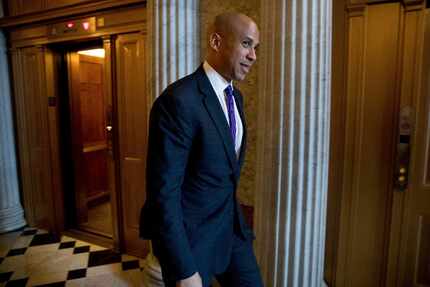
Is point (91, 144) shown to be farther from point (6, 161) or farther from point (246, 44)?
point (246, 44)

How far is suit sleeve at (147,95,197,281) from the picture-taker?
1.03 metres

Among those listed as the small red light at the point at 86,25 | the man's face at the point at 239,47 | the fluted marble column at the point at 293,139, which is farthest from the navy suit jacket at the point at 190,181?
the small red light at the point at 86,25

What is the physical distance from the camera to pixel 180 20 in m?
2.05

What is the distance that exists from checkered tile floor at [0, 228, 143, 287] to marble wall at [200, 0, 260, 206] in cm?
134

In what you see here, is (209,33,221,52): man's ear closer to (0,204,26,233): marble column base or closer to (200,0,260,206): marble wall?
(200,0,260,206): marble wall

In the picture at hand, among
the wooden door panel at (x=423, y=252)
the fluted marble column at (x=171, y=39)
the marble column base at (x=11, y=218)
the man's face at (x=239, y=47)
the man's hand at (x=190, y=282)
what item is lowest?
the marble column base at (x=11, y=218)

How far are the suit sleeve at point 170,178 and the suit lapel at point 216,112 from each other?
11cm

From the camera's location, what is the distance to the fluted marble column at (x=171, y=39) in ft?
6.67

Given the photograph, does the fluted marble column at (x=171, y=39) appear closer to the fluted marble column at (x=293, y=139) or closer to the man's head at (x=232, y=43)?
the fluted marble column at (x=293, y=139)

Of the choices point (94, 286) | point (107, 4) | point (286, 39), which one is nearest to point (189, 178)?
point (286, 39)

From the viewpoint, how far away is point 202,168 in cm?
115

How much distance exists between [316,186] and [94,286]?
6.81ft

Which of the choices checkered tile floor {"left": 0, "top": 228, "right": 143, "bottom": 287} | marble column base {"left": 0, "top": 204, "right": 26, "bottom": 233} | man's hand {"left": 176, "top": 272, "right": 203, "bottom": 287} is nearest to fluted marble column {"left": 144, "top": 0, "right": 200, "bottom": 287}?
man's hand {"left": 176, "top": 272, "right": 203, "bottom": 287}

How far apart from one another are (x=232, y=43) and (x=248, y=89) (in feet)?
3.10
